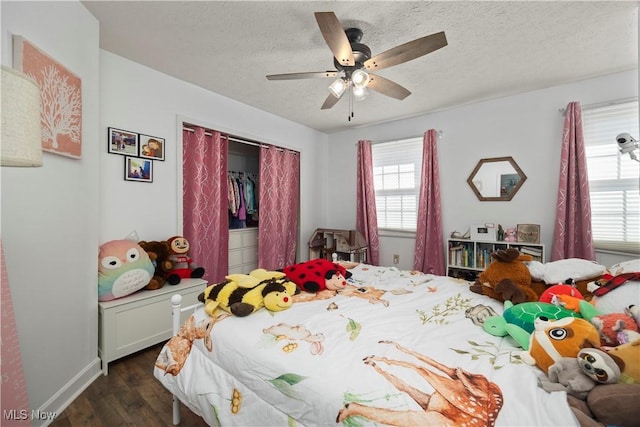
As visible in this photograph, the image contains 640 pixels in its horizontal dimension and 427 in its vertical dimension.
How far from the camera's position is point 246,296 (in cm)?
150

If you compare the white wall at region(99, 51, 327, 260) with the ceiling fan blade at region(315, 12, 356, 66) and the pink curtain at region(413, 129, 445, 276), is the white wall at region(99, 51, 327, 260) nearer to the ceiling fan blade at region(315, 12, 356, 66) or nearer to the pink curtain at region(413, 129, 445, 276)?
the ceiling fan blade at region(315, 12, 356, 66)

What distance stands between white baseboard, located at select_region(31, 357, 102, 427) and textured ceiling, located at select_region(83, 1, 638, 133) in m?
2.40

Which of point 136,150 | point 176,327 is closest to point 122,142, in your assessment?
point 136,150

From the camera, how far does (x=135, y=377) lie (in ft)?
6.30

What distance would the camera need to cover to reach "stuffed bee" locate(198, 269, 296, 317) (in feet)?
4.77

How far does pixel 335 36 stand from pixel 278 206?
259 cm

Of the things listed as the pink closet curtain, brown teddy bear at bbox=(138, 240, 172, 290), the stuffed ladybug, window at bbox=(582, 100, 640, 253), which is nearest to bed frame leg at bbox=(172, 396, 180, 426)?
the stuffed ladybug

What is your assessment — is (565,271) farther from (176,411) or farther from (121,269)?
(121,269)

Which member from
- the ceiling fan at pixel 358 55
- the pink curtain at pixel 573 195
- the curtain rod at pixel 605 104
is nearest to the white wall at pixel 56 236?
the ceiling fan at pixel 358 55

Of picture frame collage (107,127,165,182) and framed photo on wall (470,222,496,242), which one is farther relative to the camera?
framed photo on wall (470,222,496,242)

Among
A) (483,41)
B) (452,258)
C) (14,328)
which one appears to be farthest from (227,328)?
(452,258)

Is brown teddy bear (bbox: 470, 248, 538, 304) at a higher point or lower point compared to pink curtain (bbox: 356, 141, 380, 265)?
lower

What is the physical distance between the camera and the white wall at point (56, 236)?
1.33 meters

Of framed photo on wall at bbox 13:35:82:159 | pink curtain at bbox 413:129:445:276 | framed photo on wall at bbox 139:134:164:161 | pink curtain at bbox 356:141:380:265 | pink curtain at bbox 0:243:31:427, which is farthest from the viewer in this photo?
pink curtain at bbox 356:141:380:265
